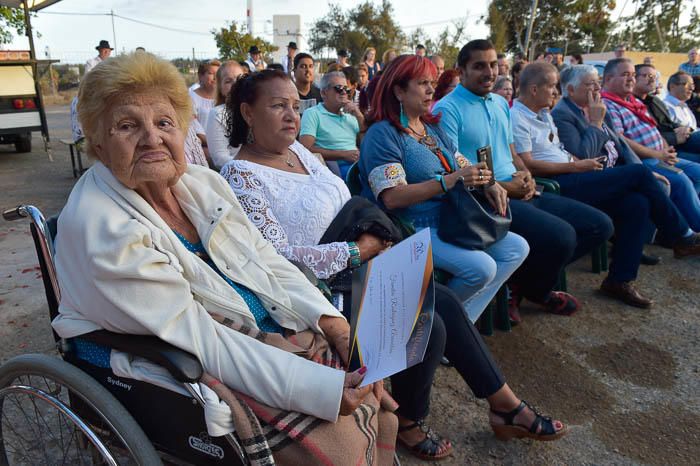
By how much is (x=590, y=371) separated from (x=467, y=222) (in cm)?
115

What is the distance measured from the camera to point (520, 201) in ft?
11.5

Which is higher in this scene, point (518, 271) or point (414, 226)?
point (414, 226)

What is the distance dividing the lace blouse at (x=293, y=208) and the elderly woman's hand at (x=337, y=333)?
389mm

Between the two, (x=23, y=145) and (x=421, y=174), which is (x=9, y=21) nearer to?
(x=23, y=145)

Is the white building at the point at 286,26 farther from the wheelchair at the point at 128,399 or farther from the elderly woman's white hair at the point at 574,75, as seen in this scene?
the wheelchair at the point at 128,399

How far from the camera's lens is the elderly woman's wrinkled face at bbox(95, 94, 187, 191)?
1.66 m

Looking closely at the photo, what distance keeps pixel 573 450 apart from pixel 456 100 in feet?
7.17

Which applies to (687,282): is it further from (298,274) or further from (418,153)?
(298,274)

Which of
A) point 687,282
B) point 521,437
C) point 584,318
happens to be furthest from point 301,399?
point 687,282

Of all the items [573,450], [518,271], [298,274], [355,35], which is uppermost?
→ [355,35]

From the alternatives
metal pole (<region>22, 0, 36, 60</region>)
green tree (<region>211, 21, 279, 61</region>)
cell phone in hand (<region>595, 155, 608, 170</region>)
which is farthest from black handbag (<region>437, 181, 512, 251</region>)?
green tree (<region>211, 21, 279, 61</region>)

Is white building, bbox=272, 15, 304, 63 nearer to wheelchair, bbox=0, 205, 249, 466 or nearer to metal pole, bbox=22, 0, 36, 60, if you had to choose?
metal pole, bbox=22, 0, 36, 60

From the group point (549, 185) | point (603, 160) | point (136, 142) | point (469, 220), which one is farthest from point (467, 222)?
point (603, 160)

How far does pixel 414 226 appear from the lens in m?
3.01
